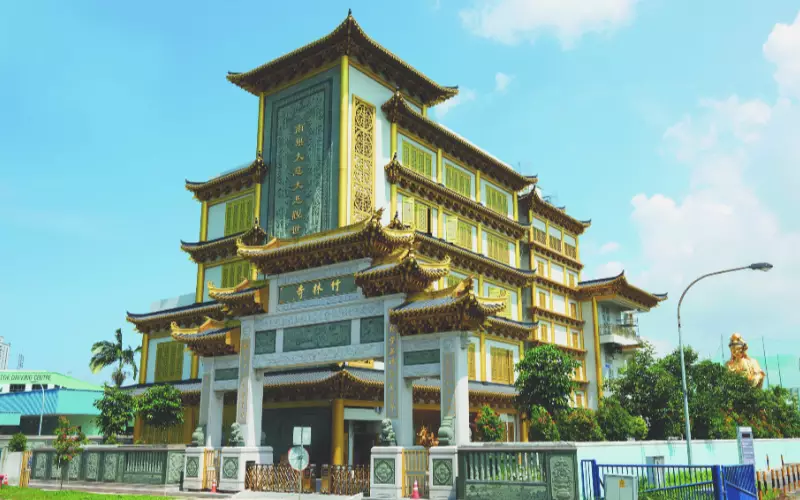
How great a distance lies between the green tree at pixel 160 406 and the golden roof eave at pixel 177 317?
316 inches

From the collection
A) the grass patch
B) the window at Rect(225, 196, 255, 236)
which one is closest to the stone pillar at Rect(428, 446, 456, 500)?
the grass patch

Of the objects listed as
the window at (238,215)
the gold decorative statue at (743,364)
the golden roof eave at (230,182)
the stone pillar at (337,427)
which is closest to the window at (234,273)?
the window at (238,215)

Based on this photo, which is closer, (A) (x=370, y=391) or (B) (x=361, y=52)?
(A) (x=370, y=391)

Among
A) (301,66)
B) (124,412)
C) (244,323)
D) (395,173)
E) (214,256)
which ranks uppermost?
(301,66)

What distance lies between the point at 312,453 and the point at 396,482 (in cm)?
1328

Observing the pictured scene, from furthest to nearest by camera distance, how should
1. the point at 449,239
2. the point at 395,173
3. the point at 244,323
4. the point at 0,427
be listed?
the point at 0,427 < the point at 449,239 < the point at 395,173 < the point at 244,323

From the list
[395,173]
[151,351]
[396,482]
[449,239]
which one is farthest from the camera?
[151,351]

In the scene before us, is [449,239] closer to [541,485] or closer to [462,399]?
[462,399]

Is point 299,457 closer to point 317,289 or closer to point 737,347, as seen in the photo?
point 317,289

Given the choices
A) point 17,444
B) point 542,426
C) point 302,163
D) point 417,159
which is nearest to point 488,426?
point 542,426

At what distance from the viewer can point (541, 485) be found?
20.7 meters

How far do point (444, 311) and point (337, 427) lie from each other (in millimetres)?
12600

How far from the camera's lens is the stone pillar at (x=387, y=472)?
23.4 metres

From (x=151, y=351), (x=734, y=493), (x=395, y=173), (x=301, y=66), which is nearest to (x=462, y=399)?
(x=734, y=493)
